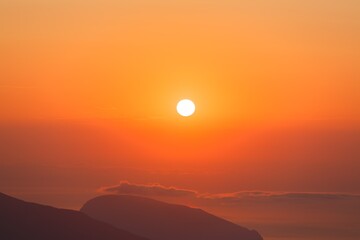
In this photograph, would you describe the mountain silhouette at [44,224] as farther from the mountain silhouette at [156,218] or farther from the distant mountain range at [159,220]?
the mountain silhouette at [156,218]

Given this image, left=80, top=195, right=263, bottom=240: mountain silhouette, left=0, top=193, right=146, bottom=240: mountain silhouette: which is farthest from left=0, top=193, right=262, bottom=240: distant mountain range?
left=0, top=193, right=146, bottom=240: mountain silhouette

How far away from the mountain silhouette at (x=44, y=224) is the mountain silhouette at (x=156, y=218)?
288 ft

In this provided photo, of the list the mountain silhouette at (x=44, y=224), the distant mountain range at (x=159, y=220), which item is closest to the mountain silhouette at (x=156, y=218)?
the distant mountain range at (x=159, y=220)

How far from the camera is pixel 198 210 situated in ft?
502

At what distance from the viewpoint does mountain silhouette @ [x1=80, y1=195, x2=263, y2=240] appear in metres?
147

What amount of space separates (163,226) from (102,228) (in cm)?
9045

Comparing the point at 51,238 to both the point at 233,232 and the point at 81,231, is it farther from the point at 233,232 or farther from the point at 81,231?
the point at 233,232

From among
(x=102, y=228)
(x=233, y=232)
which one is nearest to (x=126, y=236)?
(x=102, y=228)

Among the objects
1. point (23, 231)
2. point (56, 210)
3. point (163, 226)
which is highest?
point (163, 226)

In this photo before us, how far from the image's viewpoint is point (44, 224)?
5356cm

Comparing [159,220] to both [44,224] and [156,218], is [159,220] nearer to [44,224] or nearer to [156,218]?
[156,218]

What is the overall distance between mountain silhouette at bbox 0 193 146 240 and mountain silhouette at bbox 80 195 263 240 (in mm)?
87930

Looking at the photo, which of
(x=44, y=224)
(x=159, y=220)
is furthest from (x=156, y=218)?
(x=44, y=224)

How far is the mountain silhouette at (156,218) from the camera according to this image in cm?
14662
